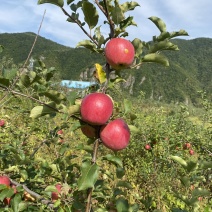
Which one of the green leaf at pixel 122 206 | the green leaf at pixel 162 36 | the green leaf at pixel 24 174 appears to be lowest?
the green leaf at pixel 24 174

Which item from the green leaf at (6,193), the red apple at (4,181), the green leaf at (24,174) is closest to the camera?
the green leaf at (6,193)

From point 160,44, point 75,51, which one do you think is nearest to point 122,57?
point 160,44

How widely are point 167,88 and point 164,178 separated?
7045 cm

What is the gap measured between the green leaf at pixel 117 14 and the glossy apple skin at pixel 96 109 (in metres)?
0.29

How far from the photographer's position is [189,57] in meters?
105

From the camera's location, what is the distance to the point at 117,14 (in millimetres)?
1096

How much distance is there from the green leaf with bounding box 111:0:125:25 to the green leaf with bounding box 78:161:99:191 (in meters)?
0.54

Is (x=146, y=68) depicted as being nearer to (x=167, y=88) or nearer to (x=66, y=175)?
(x=167, y=88)

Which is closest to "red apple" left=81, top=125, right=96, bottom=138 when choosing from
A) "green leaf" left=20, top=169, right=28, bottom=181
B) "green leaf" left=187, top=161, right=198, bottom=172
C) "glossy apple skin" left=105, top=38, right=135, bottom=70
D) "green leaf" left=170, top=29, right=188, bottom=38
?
"glossy apple skin" left=105, top=38, right=135, bottom=70

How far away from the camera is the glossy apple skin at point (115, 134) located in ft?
3.51

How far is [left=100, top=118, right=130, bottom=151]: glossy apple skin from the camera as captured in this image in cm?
107

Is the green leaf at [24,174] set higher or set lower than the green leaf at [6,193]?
lower

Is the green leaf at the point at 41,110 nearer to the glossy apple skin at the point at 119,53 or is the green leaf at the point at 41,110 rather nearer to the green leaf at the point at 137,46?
the glossy apple skin at the point at 119,53

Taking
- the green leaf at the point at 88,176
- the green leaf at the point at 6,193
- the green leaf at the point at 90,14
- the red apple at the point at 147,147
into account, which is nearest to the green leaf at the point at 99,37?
the green leaf at the point at 90,14
